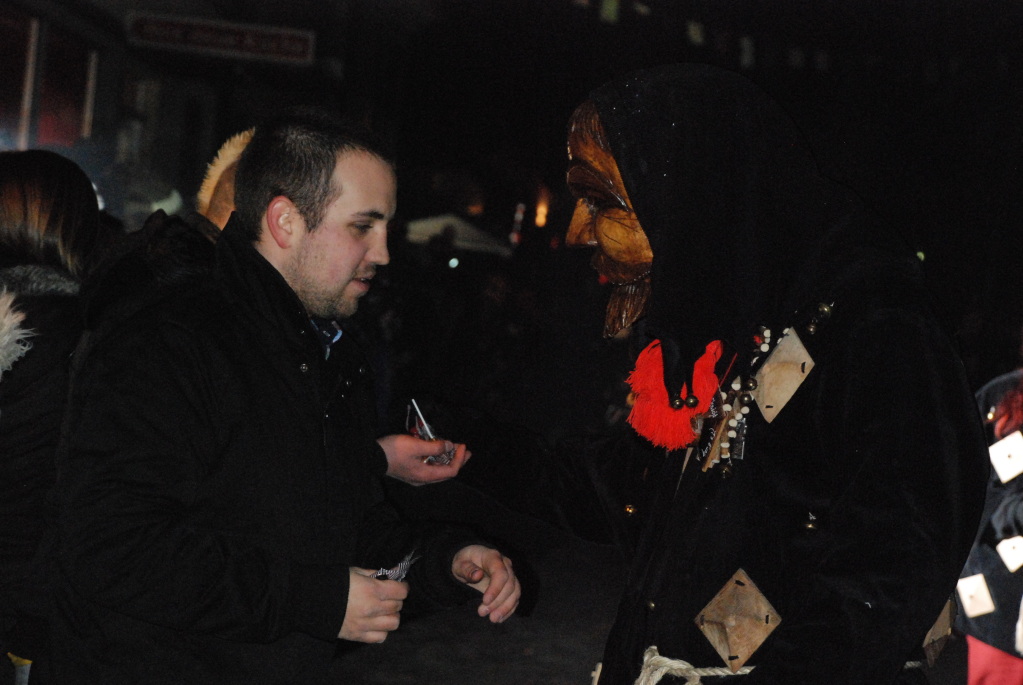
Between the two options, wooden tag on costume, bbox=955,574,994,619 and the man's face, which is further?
wooden tag on costume, bbox=955,574,994,619

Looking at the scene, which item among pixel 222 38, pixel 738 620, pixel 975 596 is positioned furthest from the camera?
pixel 222 38

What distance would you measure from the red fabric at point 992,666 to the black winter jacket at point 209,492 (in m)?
2.98

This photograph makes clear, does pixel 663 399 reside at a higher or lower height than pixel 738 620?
higher

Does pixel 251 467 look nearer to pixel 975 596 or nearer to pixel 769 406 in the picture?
pixel 769 406

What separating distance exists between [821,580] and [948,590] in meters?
0.23

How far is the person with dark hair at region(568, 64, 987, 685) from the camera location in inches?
61.2

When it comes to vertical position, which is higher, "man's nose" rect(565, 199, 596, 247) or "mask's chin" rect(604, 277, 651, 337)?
"man's nose" rect(565, 199, 596, 247)

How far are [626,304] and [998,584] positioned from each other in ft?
8.12

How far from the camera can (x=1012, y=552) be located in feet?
11.9

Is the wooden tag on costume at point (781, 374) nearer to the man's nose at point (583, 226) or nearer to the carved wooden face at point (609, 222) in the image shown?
the carved wooden face at point (609, 222)

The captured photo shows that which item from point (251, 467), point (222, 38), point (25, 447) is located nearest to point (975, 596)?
point (251, 467)

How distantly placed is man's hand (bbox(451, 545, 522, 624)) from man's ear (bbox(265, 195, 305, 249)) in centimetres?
94

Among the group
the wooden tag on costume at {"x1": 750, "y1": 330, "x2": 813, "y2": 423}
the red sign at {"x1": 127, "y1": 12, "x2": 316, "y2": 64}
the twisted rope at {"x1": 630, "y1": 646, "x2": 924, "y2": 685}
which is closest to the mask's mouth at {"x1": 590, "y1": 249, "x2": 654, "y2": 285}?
the wooden tag on costume at {"x1": 750, "y1": 330, "x2": 813, "y2": 423}

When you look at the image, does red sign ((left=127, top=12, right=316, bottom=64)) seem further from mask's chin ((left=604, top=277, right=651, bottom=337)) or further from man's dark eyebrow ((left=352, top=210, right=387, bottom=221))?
mask's chin ((left=604, top=277, right=651, bottom=337))
